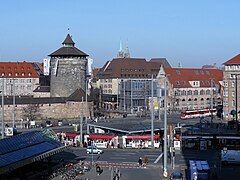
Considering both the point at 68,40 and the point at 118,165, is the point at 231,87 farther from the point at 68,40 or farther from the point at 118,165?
the point at 118,165

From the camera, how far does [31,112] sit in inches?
3253

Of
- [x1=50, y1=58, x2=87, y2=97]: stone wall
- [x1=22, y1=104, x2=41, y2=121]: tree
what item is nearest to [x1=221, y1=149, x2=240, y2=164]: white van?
[x1=22, y1=104, x2=41, y2=121]: tree

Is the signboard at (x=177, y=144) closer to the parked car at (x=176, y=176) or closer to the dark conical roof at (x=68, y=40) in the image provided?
the parked car at (x=176, y=176)

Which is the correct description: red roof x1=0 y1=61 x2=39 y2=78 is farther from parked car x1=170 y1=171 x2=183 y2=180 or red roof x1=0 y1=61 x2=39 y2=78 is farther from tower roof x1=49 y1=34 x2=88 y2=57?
parked car x1=170 y1=171 x2=183 y2=180

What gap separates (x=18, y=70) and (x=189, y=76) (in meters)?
39.5

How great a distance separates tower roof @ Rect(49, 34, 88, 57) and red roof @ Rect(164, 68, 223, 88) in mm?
19361

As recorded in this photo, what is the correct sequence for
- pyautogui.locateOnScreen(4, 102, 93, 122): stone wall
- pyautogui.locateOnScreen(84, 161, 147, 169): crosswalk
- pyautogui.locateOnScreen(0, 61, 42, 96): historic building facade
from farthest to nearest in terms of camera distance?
pyautogui.locateOnScreen(0, 61, 42, 96): historic building facade → pyautogui.locateOnScreen(4, 102, 93, 122): stone wall → pyautogui.locateOnScreen(84, 161, 147, 169): crosswalk

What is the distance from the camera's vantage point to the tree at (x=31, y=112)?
82.6 metres

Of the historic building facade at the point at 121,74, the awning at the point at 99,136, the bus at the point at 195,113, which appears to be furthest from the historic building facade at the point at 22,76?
the awning at the point at 99,136

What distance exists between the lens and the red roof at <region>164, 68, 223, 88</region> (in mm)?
105100

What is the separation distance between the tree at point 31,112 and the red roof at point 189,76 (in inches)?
1204

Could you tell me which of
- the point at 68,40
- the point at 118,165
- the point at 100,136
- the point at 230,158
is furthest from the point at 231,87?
the point at 118,165

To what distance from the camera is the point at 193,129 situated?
6078cm

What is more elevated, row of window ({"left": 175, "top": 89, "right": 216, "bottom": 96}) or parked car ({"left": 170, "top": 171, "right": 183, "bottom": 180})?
row of window ({"left": 175, "top": 89, "right": 216, "bottom": 96})
